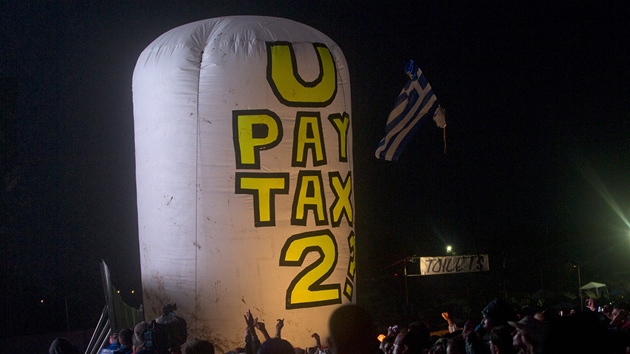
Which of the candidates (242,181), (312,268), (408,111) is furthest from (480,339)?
(408,111)

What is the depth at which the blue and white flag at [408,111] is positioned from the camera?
11.0 metres

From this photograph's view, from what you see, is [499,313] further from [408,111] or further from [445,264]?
[445,264]

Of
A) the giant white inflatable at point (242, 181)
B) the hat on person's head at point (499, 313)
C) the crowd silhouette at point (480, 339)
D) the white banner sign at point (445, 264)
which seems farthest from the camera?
the white banner sign at point (445, 264)

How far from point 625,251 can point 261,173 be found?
79.4 feet

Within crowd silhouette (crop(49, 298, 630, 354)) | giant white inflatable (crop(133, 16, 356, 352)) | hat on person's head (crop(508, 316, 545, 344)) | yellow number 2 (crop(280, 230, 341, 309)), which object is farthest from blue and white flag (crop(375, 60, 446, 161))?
hat on person's head (crop(508, 316, 545, 344))

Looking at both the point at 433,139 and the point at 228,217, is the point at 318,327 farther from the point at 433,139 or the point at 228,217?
the point at 433,139

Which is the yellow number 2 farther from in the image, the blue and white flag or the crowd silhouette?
the blue and white flag

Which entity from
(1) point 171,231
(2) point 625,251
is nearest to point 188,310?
(1) point 171,231

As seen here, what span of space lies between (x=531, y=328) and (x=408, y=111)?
7141 mm

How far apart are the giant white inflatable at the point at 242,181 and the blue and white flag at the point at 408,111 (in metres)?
2.47

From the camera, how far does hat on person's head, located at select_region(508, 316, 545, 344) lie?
3973 mm

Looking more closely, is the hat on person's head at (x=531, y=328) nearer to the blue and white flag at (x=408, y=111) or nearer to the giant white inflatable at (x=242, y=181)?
the giant white inflatable at (x=242, y=181)

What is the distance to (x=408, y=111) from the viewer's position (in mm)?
11062

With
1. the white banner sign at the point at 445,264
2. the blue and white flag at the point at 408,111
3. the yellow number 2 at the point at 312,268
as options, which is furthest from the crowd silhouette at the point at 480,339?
the white banner sign at the point at 445,264
